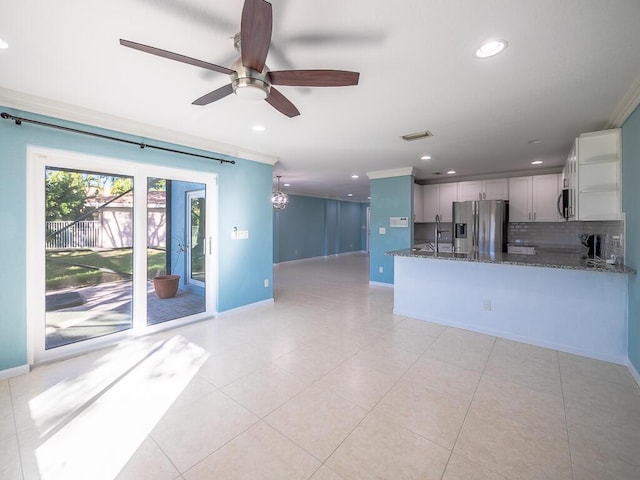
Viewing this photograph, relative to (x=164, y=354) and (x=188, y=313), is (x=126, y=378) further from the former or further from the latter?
(x=188, y=313)

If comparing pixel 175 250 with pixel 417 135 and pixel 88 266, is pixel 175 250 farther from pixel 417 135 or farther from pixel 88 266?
pixel 417 135

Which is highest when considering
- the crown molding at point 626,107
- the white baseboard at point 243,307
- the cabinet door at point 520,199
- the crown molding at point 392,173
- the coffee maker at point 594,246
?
the crown molding at point 392,173

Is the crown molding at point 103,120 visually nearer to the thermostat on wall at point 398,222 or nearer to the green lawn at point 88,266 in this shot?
the green lawn at point 88,266

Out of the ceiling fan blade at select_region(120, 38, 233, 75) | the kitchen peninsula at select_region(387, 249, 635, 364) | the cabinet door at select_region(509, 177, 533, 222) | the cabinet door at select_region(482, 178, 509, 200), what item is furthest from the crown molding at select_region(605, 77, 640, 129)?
the ceiling fan blade at select_region(120, 38, 233, 75)

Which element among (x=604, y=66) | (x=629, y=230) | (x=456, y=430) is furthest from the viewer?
(x=629, y=230)

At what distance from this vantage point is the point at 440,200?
637 cm

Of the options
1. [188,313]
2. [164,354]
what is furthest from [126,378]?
[188,313]

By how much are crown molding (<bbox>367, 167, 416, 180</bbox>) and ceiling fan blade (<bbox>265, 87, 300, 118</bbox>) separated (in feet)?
12.8

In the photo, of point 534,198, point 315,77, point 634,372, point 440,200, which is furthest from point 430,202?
point 315,77

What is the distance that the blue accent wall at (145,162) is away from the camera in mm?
2434

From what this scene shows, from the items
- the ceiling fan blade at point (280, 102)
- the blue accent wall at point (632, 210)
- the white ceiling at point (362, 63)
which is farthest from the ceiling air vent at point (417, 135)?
the ceiling fan blade at point (280, 102)

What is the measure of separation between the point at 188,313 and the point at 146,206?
159 cm

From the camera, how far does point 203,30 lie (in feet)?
5.41

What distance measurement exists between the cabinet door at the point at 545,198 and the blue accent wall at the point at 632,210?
107 inches
